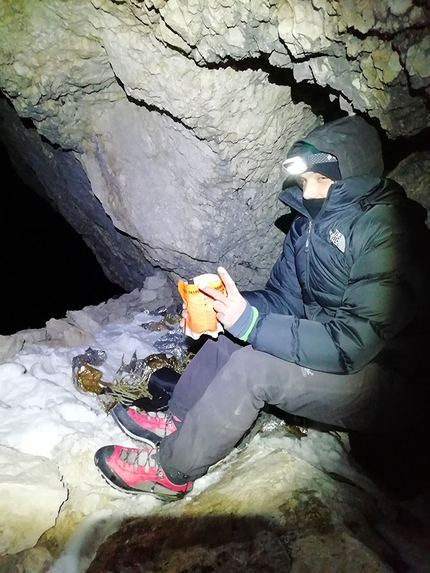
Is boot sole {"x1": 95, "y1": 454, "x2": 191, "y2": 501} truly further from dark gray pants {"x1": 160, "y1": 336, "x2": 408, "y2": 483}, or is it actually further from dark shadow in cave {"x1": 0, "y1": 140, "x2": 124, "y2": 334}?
dark shadow in cave {"x1": 0, "y1": 140, "x2": 124, "y2": 334}

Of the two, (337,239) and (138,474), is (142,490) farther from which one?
(337,239)

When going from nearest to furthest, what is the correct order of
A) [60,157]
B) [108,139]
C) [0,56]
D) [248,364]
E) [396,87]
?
[248,364], [396,87], [0,56], [108,139], [60,157]

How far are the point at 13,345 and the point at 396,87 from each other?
3.76 m

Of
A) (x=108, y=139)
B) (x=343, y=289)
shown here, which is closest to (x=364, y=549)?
(x=343, y=289)

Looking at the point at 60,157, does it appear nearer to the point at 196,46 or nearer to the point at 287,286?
the point at 196,46

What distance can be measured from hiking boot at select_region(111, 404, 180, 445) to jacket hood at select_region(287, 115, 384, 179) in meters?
1.87

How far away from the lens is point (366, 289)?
6.58 feet

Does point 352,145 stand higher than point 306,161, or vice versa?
point 352,145

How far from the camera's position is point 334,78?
2.48 m

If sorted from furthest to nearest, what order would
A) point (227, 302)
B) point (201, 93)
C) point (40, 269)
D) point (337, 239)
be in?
point (40, 269), point (201, 93), point (337, 239), point (227, 302)

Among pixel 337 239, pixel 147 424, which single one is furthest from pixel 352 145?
pixel 147 424

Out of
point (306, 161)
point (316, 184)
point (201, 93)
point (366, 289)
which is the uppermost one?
point (201, 93)

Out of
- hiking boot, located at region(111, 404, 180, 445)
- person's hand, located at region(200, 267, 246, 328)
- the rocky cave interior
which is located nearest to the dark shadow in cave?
the rocky cave interior

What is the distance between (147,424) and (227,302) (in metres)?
1.12
